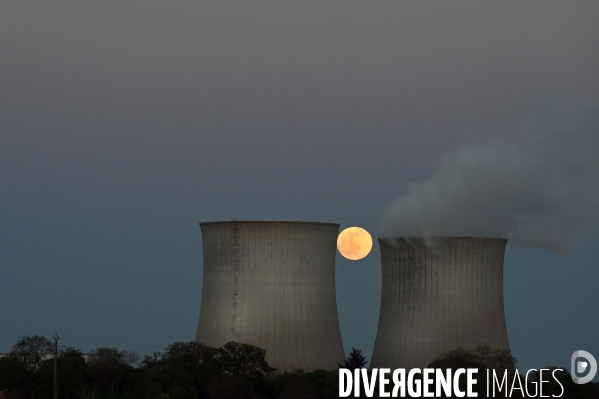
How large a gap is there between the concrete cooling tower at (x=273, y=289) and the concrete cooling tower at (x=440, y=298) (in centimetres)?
151

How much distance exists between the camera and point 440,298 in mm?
30375

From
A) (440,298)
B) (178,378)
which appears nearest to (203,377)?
(178,378)

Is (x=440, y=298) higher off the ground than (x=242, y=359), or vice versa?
(x=440, y=298)

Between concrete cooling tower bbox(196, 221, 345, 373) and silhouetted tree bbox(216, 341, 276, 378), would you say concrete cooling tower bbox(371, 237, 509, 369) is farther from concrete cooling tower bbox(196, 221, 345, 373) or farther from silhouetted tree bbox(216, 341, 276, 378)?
silhouetted tree bbox(216, 341, 276, 378)

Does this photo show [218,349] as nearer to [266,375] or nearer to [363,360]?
[266,375]

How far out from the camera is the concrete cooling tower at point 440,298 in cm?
3023

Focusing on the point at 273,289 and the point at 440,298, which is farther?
the point at 440,298

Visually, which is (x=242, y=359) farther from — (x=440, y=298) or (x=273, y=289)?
(x=440, y=298)

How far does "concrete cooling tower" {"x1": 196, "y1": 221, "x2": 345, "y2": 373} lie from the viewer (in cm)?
3005

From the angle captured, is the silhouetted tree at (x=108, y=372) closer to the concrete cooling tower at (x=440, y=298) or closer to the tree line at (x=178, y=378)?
the tree line at (x=178, y=378)

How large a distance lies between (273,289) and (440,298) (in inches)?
151

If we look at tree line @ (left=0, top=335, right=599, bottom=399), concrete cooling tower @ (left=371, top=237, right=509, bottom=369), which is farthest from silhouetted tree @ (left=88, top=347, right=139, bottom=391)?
concrete cooling tower @ (left=371, top=237, right=509, bottom=369)

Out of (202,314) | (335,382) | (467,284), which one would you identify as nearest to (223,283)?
(202,314)

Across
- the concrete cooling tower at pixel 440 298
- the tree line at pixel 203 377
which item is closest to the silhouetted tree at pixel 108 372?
the tree line at pixel 203 377
